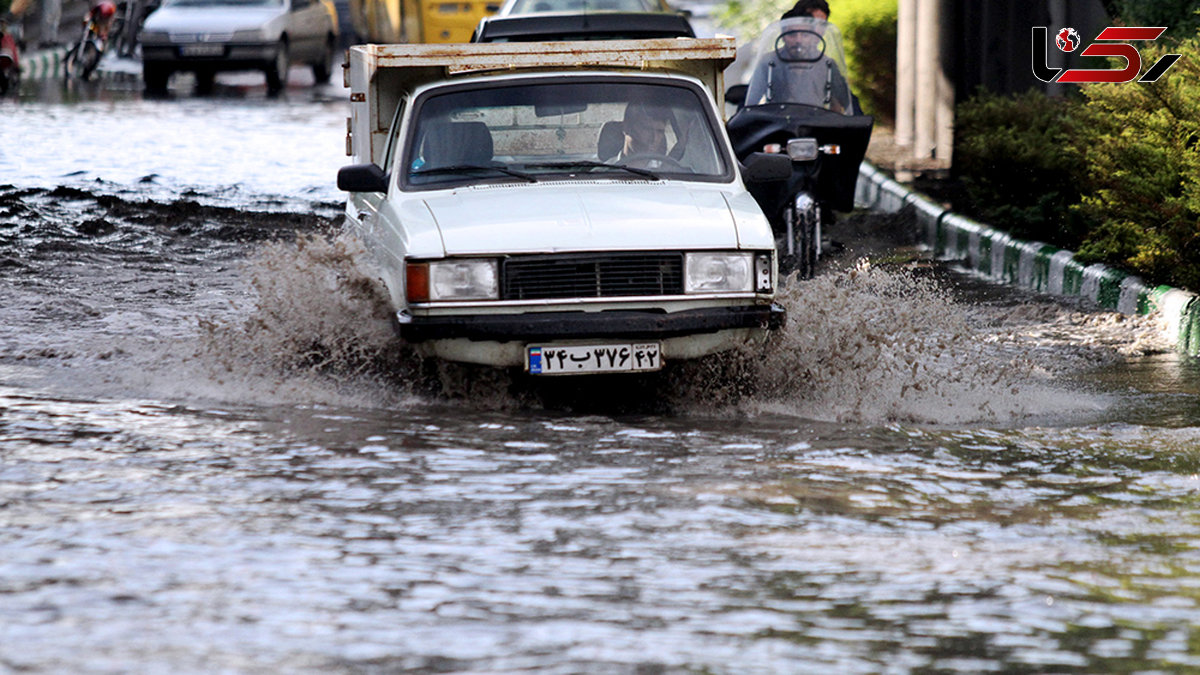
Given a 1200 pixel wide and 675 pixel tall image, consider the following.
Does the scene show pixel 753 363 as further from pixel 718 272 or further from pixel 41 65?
pixel 41 65

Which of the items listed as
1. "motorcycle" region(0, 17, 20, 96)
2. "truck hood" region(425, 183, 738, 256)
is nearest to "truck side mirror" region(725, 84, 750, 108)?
"truck hood" region(425, 183, 738, 256)

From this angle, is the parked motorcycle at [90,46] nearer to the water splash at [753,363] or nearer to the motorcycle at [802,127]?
the motorcycle at [802,127]

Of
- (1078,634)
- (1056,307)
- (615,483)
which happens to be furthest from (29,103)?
(1078,634)

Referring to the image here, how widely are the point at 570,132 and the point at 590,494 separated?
2.81 m

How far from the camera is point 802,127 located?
11.6 metres

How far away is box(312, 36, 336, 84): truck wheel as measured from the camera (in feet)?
108

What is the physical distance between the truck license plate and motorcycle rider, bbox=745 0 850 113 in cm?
500

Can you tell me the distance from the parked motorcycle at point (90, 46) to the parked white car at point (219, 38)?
13.2 feet

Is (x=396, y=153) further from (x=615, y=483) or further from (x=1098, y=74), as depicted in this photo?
(x=1098, y=74)

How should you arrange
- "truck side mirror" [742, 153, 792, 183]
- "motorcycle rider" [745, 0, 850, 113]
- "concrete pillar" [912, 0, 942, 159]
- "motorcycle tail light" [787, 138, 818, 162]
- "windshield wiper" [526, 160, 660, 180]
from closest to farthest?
"windshield wiper" [526, 160, 660, 180], "truck side mirror" [742, 153, 792, 183], "motorcycle tail light" [787, 138, 818, 162], "motorcycle rider" [745, 0, 850, 113], "concrete pillar" [912, 0, 942, 159]

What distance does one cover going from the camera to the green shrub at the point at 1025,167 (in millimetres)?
12406

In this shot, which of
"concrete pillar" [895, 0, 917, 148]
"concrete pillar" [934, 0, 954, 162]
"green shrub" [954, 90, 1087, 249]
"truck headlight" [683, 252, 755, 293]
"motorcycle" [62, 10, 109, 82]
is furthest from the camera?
"motorcycle" [62, 10, 109, 82]

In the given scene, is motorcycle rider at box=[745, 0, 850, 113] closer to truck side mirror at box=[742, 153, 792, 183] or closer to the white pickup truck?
the white pickup truck

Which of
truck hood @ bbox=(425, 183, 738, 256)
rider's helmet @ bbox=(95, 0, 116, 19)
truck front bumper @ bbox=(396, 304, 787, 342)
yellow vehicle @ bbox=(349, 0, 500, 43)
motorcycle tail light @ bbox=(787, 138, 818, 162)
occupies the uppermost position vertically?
rider's helmet @ bbox=(95, 0, 116, 19)
